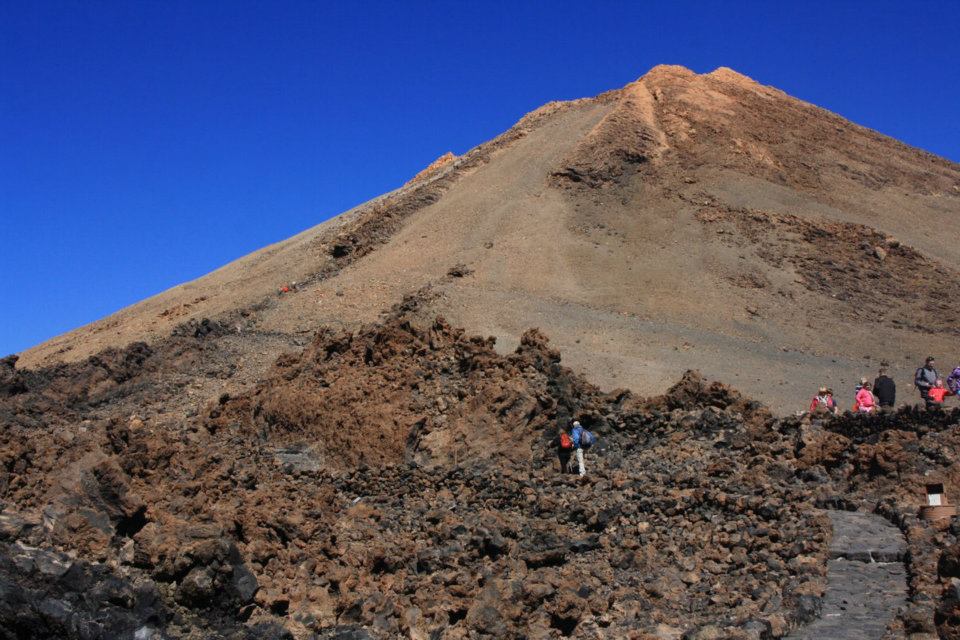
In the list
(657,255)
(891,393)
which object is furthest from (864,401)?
(657,255)

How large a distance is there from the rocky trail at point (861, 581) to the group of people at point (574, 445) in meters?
3.67

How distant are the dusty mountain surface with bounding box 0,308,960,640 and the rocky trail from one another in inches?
7.5

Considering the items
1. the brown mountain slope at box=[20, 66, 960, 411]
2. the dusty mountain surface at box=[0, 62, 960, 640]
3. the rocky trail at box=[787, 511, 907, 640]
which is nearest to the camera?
the rocky trail at box=[787, 511, 907, 640]

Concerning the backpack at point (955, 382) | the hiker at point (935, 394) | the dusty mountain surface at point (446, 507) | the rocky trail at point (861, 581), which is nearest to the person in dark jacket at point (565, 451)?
the dusty mountain surface at point (446, 507)

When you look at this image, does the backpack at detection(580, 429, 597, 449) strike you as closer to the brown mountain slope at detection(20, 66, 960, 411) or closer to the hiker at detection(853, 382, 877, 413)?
the hiker at detection(853, 382, 877, 413)

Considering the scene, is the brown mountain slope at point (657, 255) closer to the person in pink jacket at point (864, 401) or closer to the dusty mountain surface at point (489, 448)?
the dusty mountain surface at point (489, 448)

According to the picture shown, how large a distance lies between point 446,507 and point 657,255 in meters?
20.4

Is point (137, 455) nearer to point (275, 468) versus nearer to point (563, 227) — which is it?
point (275, 468)

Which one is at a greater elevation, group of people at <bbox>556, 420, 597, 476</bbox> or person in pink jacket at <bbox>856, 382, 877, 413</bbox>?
person in pink jacket at <bbox>856, 382, 877, 413</bbox>

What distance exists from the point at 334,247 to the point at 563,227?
26.3 feet

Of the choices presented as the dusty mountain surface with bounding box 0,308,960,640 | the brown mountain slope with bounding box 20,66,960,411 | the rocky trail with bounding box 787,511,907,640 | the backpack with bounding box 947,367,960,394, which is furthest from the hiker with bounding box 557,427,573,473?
the brown mountain slope with bounding box 20,66,960,411

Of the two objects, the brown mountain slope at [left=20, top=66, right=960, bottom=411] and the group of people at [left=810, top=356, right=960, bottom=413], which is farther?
the brown mountain slope at [left=20, top=66, right=960, bottom=411]

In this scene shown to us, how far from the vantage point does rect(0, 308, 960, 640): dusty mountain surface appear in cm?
972

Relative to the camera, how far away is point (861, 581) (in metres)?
10.1
